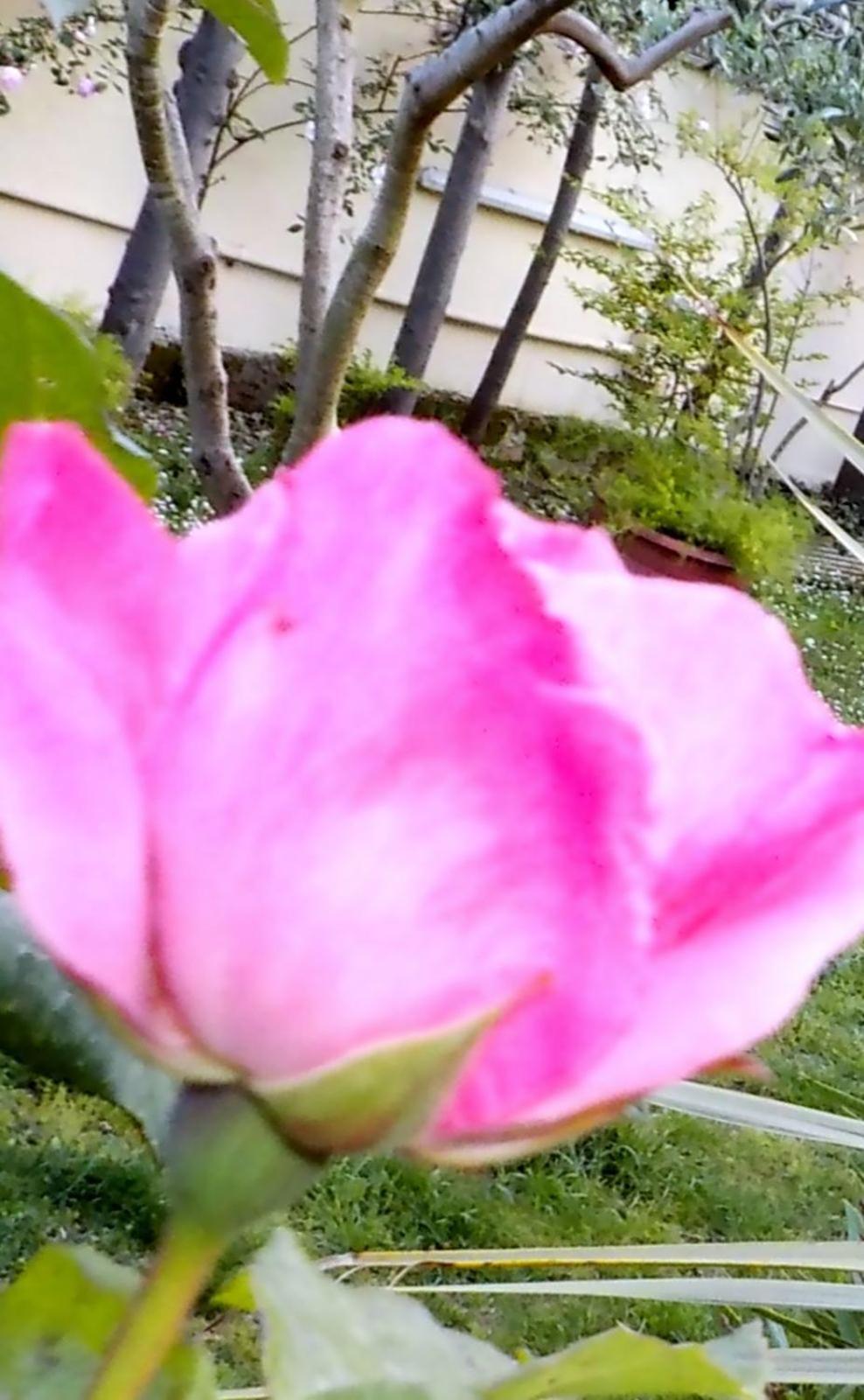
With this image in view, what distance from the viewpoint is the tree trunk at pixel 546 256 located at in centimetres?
573

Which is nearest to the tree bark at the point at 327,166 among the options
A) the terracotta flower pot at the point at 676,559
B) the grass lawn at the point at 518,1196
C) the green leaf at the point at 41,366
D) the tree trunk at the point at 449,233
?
the green leaf at the point at 41,366

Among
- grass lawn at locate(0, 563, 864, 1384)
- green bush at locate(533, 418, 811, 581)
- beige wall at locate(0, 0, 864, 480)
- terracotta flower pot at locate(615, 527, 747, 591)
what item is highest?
beige wall at locate(0, 0, 864, 480)

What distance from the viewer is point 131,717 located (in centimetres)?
17

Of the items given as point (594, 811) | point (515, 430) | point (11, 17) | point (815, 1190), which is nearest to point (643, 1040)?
point (594, 811)

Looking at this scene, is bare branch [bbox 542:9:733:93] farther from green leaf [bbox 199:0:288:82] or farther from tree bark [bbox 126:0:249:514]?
green leaf [bbox 199:0:288:82]

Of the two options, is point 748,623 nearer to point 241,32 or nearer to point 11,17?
point 241,32

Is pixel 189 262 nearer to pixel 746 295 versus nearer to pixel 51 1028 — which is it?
pixel 51 1028

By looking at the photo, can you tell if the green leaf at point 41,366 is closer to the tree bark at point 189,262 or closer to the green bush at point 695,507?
the tree bark at point 189,262

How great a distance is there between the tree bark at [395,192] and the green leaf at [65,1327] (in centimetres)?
50

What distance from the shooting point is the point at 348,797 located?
0.56ft

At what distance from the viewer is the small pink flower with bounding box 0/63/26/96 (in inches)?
177

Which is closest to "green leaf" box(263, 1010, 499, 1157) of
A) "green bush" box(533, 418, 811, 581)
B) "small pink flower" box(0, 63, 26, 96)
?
"green bush" box(533, 418, 811, 581)

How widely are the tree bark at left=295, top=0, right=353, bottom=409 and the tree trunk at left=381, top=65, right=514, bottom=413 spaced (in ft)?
14.4

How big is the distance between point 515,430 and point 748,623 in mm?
6722
